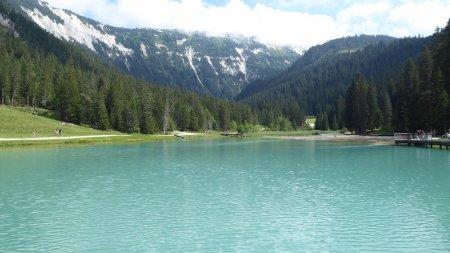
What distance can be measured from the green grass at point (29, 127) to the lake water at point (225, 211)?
6449cm

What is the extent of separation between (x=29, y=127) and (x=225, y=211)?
334ft

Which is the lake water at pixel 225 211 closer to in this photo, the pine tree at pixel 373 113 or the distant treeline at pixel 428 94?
the distant treeline at pixel 428 94

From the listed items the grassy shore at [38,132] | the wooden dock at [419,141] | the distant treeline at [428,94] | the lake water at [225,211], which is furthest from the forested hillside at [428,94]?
the grassy shore at [38,132]

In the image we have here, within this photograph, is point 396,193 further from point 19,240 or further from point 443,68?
point 443,68

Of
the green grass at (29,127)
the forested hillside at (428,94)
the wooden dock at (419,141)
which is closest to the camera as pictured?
the wooden dock at (419,141)

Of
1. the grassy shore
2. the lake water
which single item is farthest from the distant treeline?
the grassy shore

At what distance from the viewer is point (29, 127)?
375ft

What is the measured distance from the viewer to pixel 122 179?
43.1m

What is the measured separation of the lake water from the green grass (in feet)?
212

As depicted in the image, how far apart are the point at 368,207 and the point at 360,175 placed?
1708cm

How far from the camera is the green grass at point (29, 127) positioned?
107 metres

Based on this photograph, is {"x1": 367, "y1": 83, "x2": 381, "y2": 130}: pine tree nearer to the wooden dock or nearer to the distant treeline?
the distant treeline

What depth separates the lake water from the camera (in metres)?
20.9

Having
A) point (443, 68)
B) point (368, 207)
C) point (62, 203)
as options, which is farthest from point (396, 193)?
point (443, 68)
